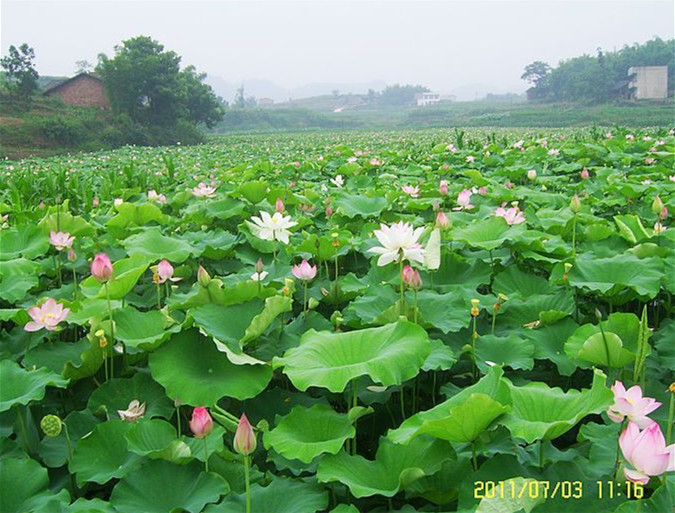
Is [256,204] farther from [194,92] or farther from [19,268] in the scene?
[194,92]

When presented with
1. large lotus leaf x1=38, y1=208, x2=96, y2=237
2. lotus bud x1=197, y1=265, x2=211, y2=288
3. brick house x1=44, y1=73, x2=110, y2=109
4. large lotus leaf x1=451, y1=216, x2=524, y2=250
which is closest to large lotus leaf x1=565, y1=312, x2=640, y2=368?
large lotus leaf x1=451, y1=216, x2=524, y2=250

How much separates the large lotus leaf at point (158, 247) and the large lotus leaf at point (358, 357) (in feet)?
2.27

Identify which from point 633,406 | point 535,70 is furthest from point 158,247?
point 535,70

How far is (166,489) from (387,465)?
12.3 inches

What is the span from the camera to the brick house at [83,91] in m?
27.0

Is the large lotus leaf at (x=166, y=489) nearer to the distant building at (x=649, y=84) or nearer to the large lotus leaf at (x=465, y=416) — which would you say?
the large lotus leaf at (x=465, y=416)

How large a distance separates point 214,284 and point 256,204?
3.73 feet

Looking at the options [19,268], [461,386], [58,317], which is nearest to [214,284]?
[58,317]

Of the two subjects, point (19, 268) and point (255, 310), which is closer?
point (255, 310)

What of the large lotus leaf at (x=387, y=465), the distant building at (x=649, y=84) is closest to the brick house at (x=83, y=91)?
the large lotus leaf at (x=387, y=465)

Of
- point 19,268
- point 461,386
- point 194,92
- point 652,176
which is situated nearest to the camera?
point 461,386

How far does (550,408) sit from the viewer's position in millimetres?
810

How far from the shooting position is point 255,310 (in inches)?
45.9

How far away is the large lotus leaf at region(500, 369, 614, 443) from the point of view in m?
0.73
